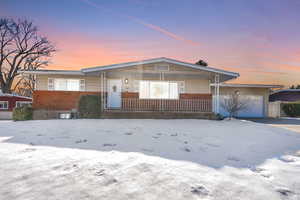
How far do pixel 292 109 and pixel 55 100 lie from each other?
20.4 metres

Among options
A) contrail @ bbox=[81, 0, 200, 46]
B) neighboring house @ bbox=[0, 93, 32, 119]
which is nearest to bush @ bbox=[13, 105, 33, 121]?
contrail @ bbox=[81, 0, 200, 46]

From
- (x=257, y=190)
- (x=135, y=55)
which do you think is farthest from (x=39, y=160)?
(x=135, y=55)

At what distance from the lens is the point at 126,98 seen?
9.44 m

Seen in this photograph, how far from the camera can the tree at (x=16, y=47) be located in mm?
21672

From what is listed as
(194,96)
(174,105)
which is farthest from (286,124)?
(174,105)

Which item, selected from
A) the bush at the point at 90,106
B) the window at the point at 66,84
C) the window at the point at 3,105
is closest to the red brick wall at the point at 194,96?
the bush at the point at 90,106

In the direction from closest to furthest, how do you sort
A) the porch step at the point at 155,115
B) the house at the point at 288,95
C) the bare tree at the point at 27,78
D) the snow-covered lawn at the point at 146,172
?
the snow-covered lawn at the point at 146,172
the porch step at the point at 155,115
the house at the point at 288,95
the bare tree at the point at 27,78

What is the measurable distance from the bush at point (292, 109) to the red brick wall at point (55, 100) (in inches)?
739

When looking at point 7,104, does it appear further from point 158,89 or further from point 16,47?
point 158,89

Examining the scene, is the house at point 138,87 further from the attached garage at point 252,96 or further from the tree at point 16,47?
the tree at point 16,47

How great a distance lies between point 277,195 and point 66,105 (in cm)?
1047

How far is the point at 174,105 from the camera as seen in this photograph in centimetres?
962

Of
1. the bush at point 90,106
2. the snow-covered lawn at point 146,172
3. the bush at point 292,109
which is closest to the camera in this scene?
the snow-covered lawn at point 146,172

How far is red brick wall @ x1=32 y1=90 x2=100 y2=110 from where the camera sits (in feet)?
31.1
